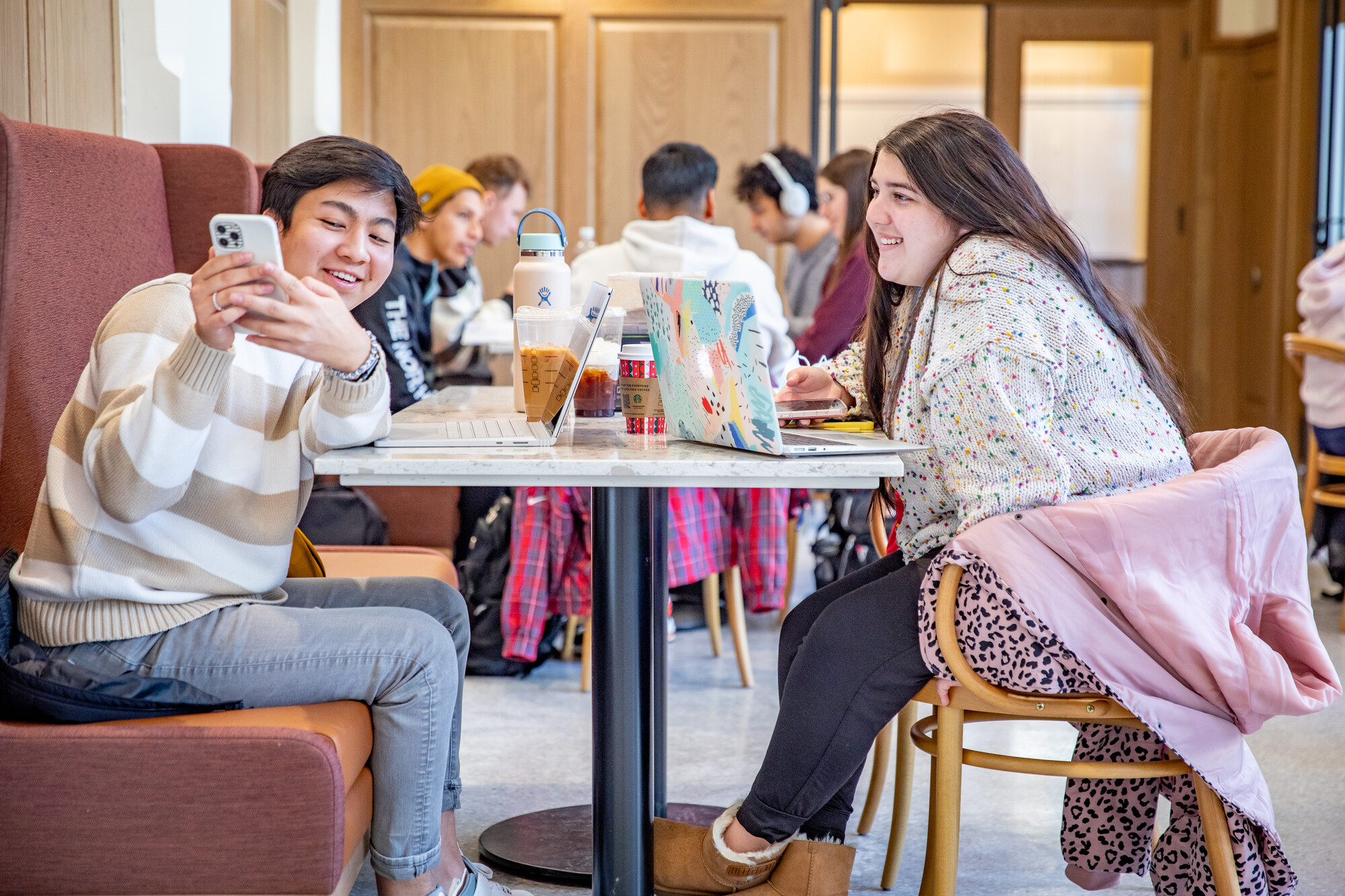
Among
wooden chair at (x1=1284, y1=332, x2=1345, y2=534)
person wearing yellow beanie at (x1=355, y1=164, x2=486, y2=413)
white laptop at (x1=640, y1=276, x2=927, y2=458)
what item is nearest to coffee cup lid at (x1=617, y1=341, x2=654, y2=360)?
white laptop at (x1=640, y1=276, x2=927, y2=458)

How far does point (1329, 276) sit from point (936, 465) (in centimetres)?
261

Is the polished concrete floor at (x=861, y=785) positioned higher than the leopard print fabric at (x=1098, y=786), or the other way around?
the leopard print fabric at (x=1098, y=786)

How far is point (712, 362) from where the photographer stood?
4.41 feet

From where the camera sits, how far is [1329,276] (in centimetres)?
357

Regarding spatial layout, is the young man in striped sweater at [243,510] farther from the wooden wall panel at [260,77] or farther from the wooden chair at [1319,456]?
the wooden chair at [1319,456]

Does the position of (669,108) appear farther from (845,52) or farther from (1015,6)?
(845,52)

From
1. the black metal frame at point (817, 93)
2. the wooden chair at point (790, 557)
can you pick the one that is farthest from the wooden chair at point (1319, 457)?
the black metal frame at point (817, 93)

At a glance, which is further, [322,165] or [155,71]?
[155,71]

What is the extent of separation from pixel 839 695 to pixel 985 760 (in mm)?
187

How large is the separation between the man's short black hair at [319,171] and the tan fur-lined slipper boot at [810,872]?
3.19 ft

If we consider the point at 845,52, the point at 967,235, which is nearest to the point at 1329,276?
the point at 967,235

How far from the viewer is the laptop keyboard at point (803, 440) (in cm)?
135

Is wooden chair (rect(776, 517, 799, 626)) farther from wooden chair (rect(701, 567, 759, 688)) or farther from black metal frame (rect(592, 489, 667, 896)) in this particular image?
black metal frame (rect(592, 489, 667, 896))

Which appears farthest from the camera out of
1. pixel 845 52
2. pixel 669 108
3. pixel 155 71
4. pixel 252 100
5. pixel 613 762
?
pixel 845 52
